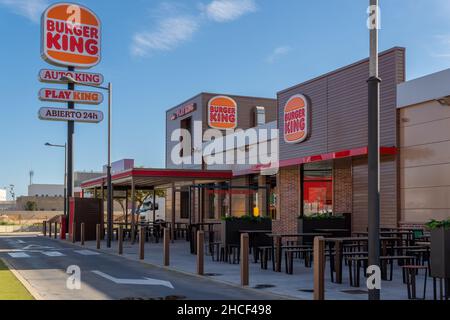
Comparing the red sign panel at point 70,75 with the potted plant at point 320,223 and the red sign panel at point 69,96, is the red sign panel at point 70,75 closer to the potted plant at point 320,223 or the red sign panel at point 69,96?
the red sign panel at point 69,96

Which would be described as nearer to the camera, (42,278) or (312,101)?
(42,278)

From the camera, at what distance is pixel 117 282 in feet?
47.2

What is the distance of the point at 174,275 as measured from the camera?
16141 mm

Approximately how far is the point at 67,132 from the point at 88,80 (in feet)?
12.3

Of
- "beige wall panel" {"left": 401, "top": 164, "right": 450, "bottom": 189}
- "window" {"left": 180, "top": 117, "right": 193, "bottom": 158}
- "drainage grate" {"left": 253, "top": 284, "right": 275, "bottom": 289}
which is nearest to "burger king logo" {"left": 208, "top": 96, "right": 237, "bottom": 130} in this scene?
"window" {"left": 180, "top": 117, "right": 193, "bottom": 158}

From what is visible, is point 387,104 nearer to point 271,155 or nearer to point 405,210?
point 405,210

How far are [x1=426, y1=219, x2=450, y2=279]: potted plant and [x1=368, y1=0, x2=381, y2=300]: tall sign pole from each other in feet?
4.58

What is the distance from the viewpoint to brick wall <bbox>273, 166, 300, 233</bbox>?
1097 inches

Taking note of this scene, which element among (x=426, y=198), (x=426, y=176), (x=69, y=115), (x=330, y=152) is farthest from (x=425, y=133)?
(x=69, y=115)

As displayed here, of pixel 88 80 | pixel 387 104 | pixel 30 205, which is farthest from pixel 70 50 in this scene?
pixel 30 205

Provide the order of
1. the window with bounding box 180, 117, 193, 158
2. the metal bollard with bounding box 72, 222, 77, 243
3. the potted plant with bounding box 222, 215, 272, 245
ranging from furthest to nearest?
the window with bounding box 180, 117, 193, 158
the metal bollard with bounding box 72, 222, 77, 243
the potted plant with bounding box 222, 215, 272, 245

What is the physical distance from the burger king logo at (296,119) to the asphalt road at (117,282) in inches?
402

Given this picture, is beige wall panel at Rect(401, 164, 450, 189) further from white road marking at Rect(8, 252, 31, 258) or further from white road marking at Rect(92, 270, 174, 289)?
white road marking at Rect(8, 252, 31, 258)

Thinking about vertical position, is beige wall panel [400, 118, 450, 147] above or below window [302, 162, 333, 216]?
above
